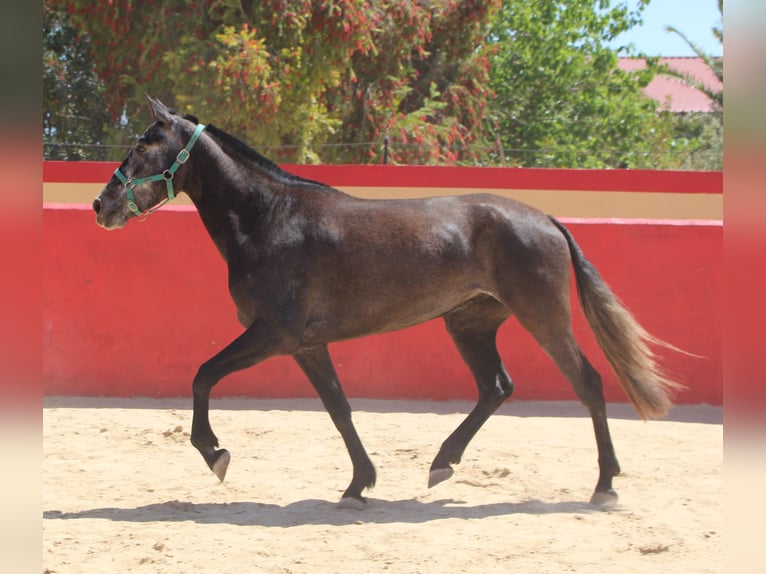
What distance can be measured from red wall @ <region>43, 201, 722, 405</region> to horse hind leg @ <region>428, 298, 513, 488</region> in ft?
7.36

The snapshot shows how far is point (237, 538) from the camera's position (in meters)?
4.40

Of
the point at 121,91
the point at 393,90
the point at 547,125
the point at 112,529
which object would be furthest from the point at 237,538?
the point at 547,125

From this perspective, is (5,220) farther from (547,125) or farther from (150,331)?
(547,125)

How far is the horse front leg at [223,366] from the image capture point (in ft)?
15.7

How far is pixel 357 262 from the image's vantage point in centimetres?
505

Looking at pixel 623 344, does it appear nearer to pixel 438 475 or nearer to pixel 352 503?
pixel 438 475

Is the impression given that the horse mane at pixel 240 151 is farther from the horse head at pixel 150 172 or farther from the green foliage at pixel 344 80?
the green foliage at pixel 344 80

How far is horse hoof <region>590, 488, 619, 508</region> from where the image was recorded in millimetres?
5055

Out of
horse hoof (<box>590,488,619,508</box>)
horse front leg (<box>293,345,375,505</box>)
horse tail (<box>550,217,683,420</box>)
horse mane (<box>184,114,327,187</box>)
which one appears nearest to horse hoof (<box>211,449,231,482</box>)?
horse front leg (<box>293,345,375,505</box>)

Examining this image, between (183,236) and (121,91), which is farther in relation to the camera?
(121,91)

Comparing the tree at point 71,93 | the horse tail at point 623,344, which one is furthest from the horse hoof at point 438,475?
the tree at point 71,93

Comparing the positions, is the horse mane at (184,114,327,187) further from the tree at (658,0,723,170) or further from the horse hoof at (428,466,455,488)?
the tree at (658,0,723,170)

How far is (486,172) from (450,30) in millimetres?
8245

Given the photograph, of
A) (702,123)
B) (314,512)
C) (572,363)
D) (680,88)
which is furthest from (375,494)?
(680,88)
